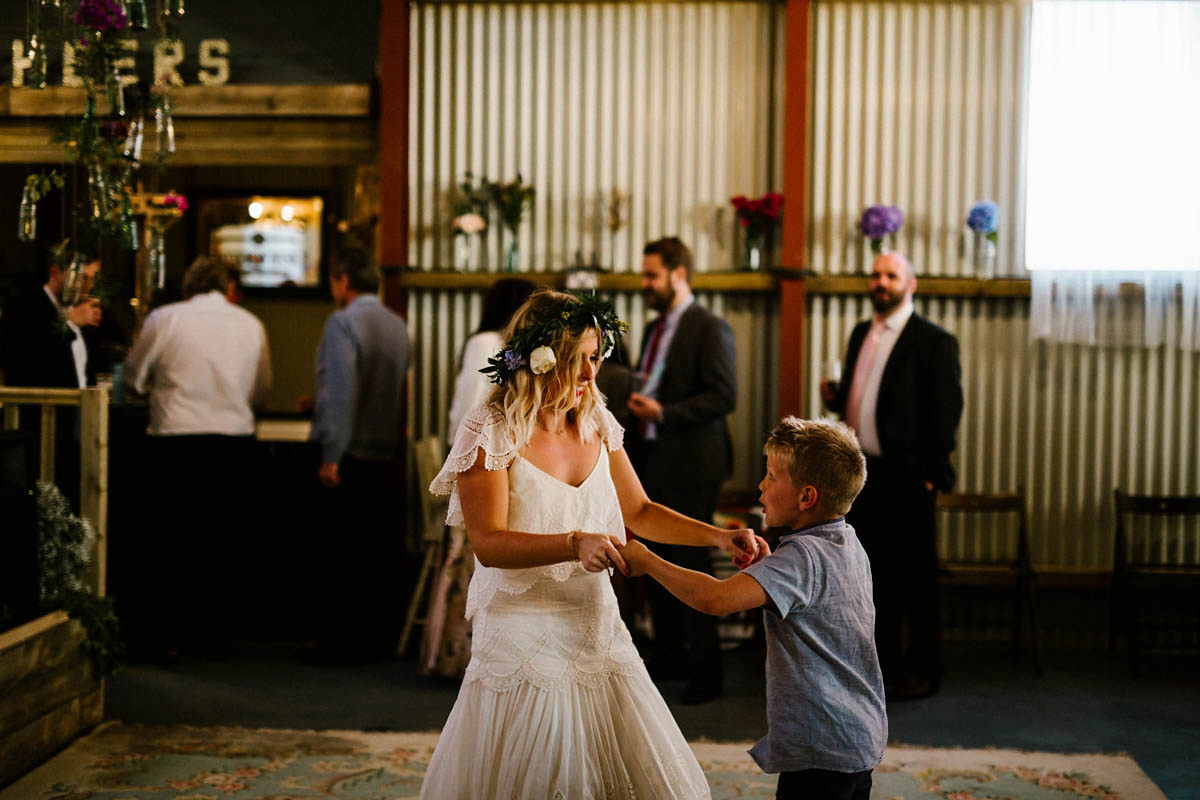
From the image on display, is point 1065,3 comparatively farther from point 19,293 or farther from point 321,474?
point 19,293

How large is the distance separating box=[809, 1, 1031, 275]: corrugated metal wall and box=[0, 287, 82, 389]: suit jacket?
3719 millimetres

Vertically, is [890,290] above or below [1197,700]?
above

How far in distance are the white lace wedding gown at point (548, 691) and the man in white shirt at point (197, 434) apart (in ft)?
10.4

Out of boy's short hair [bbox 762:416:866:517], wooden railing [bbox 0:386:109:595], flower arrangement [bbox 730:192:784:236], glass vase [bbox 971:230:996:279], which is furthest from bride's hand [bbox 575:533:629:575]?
glass vase [bbox 971:230:996:279]

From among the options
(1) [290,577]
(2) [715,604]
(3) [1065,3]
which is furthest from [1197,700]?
(1) [290,577]

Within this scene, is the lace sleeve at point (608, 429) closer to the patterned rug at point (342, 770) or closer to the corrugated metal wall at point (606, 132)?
the patterned rug at point (342, 770)

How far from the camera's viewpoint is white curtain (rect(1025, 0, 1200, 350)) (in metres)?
6.20

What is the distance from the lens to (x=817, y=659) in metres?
2.64

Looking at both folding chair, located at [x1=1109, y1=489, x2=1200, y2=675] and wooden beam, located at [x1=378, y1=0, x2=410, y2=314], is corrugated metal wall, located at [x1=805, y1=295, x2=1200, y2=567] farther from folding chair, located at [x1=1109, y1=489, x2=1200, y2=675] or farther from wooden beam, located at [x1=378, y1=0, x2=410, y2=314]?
wooden beam, located at [x1=378, y1=0, x2=410, y2=314]

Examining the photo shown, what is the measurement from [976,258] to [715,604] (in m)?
4.47

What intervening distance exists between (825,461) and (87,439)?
10.4ft

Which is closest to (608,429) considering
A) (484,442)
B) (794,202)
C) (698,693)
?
(484,442)

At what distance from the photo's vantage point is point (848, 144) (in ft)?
21.6

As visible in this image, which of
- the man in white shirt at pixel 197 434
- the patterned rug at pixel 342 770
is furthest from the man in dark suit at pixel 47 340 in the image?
the patterned rug at pixel 342 770
